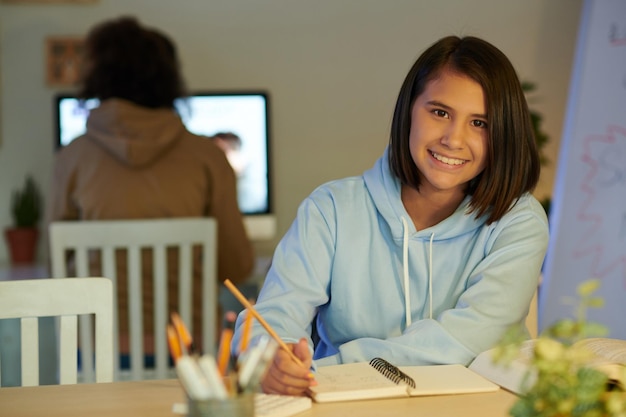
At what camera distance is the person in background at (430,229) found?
1340mm

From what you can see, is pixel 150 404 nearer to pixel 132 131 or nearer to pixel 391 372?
pixel 391 372

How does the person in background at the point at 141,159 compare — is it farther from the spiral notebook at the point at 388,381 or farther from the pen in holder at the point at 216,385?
the pen in holder at the point at 216,385

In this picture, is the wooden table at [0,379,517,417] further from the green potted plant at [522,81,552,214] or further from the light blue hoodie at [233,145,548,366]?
the green potted plant at [522,81,552,214]

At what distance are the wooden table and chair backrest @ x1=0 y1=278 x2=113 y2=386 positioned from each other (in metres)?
0.19

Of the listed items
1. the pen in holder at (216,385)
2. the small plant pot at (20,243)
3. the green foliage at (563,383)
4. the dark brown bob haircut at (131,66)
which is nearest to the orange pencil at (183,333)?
the pen in holder at (216,385)

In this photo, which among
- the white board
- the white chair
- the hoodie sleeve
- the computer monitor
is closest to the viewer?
the hoodie sleeve

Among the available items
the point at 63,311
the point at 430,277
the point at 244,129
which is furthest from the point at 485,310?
the point at 244,129

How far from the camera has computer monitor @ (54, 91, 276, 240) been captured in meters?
3.05

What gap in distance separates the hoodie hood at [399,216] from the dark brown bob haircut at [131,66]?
4.18ft

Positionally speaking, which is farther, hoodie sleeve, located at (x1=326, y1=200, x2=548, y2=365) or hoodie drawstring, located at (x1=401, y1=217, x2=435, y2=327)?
hoodie drawstring, located at (x1=401, y1=217, x2=435, y2=327)

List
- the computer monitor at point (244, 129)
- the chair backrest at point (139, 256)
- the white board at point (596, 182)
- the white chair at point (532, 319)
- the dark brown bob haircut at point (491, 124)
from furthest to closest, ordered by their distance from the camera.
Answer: the computer monitor at point (244, 129) → the white board at point (596, 182) → the chair backrest at point (139, 256) → the white chair at point (532, 319) → the dark brown bob haircut at point (491, 124)

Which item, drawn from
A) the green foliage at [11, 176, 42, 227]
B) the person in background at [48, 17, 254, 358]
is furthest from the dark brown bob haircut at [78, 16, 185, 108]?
the green foliage at [11, 176, 42, 227]

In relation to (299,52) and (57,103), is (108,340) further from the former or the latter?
(299,52)

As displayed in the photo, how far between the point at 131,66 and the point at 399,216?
1382 mm
